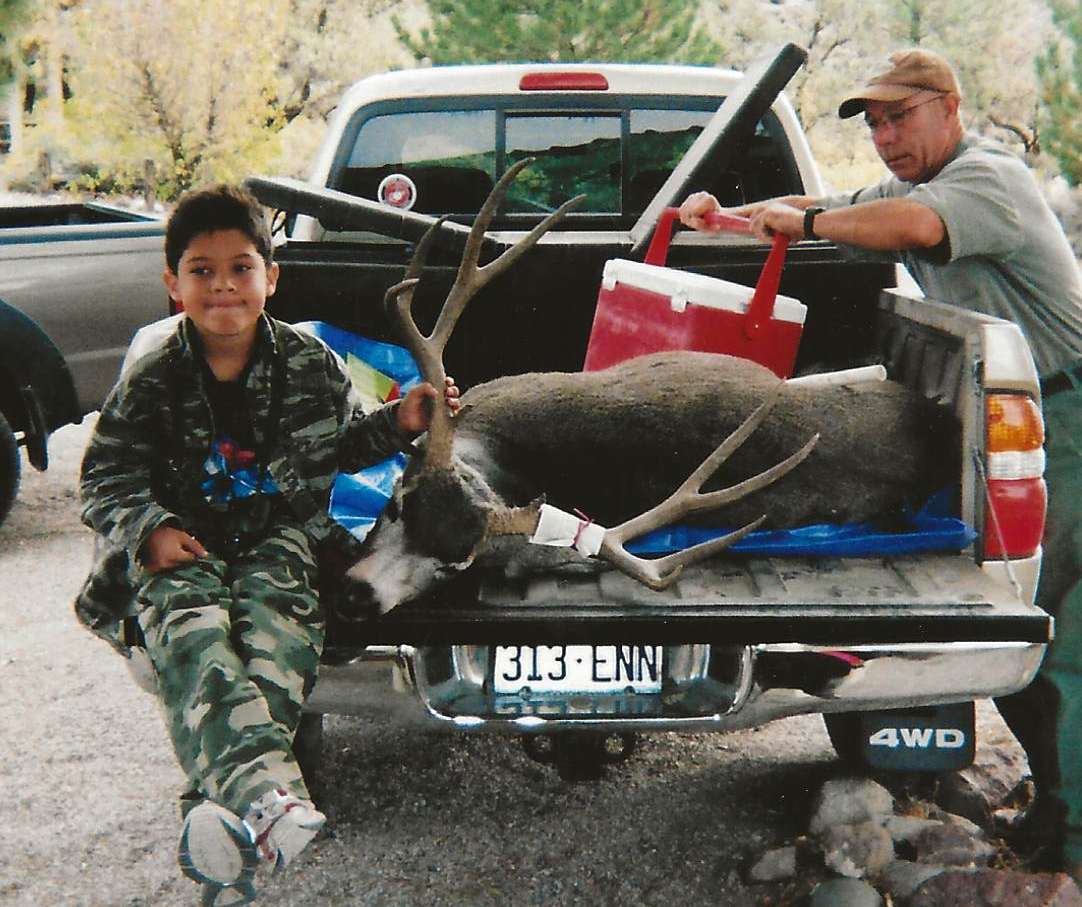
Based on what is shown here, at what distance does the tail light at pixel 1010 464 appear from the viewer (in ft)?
9.52

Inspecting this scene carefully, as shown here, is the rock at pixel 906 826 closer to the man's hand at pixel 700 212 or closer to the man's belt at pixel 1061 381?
the man's belt at pixel 1061 381

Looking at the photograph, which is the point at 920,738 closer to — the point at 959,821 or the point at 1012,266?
the point at 959,821

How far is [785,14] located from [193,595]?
47500 mm

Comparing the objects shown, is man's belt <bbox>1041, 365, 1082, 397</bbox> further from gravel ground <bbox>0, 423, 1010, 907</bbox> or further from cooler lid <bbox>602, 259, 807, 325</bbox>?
gravel ground <bbox>0, 423, 1010, 907</bbox>

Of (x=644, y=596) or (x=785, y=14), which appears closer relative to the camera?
(x=644, y=596)

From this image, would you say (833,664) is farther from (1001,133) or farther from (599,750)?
(1001,133)

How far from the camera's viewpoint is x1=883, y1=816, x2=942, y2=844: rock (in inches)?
130

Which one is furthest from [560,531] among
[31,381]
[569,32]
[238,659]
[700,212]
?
[569,32]

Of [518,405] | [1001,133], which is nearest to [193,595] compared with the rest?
[518,405]

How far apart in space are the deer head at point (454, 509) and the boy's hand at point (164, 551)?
0.37 meters

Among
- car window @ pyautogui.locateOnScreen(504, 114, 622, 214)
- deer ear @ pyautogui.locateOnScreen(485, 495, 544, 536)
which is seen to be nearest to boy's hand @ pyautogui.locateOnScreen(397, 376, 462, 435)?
deer ear @ pyautogui.locateOnScreen(485, 495, 544, 536)

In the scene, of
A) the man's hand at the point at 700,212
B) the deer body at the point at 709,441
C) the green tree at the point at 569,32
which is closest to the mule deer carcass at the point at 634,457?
the deer body at the point at 709,441

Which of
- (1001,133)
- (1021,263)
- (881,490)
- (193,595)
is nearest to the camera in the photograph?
(193,595)

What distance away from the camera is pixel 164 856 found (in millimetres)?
3420
